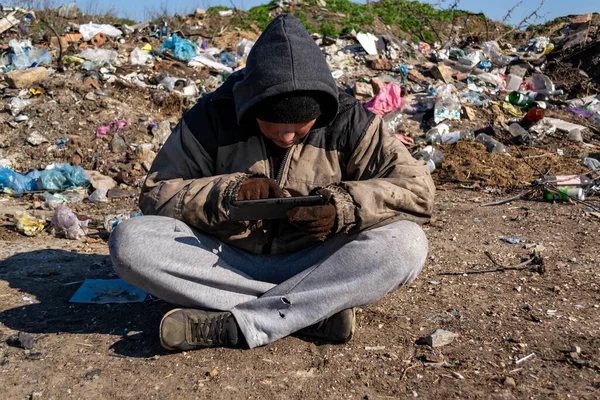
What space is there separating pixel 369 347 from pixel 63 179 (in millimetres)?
3904

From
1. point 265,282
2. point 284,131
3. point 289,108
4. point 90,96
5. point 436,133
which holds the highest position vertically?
point 289,108

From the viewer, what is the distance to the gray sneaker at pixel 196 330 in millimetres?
2332

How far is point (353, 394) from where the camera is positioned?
2123 mm

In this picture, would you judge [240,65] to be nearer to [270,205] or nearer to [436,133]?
[436,133]

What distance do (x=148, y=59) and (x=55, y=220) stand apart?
4.63 meters

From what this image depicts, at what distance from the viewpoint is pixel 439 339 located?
2.46 meters

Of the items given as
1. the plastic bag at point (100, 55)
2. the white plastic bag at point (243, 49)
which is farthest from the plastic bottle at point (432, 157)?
the plastic bag at point (100, 55)

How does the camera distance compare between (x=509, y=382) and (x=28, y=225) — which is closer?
(x=509, y=382)

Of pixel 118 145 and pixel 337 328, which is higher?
pixel 337 328

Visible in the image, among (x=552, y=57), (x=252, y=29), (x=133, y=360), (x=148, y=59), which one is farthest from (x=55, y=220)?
(x=552, y=57)

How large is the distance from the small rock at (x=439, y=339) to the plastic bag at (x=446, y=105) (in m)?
4.98

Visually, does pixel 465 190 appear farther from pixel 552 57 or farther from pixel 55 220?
pixel 552 57

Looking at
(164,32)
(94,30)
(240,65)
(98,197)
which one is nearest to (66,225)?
(98,197)

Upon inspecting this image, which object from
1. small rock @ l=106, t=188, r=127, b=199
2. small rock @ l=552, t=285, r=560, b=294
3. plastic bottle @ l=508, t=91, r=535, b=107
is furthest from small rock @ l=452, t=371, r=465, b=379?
plastic bottle @ l=508, t=91, r=535, b=107
